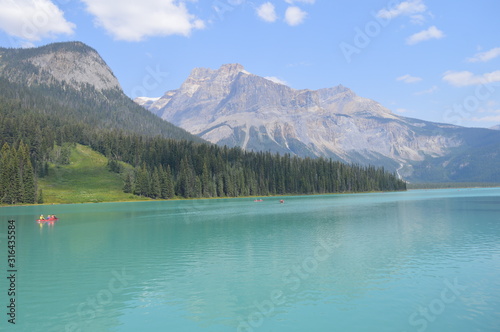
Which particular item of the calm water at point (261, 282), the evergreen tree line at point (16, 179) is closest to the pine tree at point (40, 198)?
the evergreen tree line at point (16, 179)

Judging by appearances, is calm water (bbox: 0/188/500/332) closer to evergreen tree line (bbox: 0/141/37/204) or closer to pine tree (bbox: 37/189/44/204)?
evergreen tree line (bbox: 0/141/37/204)

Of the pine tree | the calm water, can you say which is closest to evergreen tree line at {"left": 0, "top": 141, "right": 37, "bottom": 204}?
the pine tree

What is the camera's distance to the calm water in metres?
25.0

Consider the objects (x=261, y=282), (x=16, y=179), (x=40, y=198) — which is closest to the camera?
(x=261, y=282)

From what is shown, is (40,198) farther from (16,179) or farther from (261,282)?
(261,282)

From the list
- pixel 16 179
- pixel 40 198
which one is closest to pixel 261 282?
pixel 16 179

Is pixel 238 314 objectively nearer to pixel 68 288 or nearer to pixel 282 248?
pixel 68 288

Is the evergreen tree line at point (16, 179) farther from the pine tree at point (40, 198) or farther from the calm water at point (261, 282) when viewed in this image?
the calm water at point (261, 282)

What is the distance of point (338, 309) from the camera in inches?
1056

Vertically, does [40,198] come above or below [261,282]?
above

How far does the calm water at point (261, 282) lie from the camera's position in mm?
24969

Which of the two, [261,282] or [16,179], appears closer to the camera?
[261,282]

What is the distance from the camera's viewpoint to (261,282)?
1356 inches

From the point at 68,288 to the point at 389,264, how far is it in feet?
109
